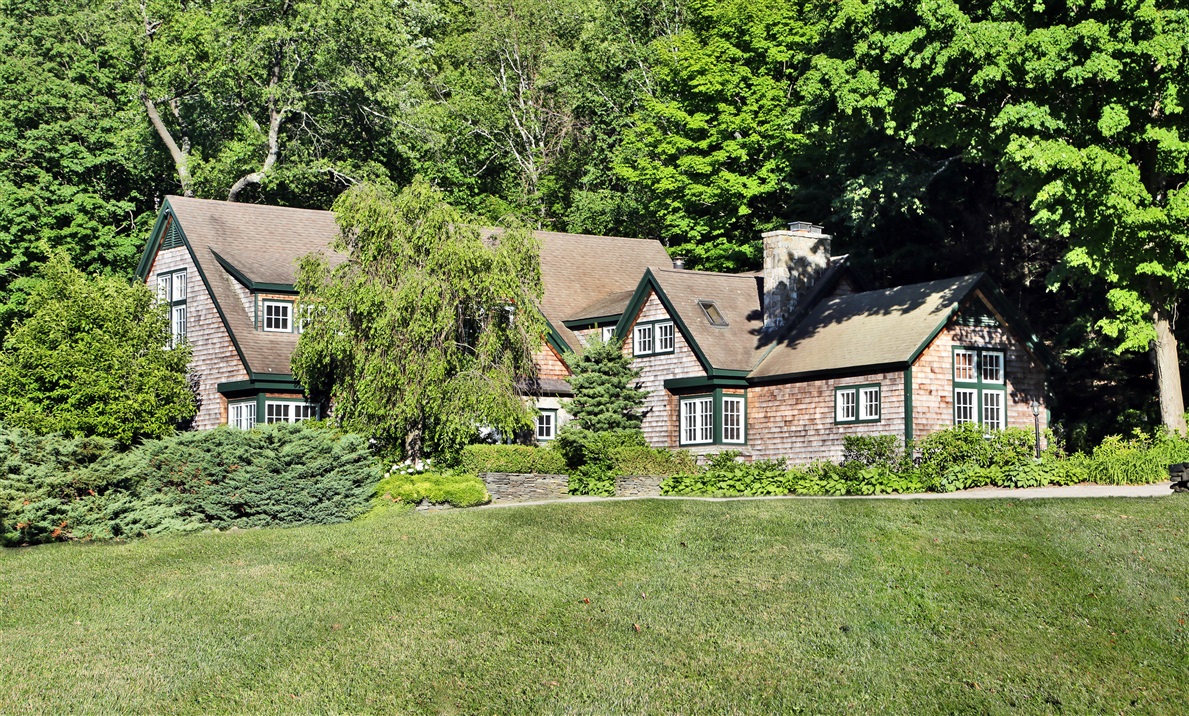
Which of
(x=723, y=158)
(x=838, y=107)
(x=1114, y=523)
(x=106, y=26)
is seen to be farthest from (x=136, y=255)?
(x=1114, y=523)

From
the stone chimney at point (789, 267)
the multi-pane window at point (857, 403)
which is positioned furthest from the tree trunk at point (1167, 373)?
the stone chimney at point (789, 267)

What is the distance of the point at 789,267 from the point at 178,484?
18894mm

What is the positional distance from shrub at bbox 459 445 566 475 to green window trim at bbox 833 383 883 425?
7.17 m

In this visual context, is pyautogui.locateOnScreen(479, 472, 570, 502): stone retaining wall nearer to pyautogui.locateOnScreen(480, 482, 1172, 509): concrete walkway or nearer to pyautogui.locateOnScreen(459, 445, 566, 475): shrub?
pyautogui.locateOnScreen(459, 445, 566, 475): shrub

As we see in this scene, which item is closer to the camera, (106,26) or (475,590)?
(475,590)

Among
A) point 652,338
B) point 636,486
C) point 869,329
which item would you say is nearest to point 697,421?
point 652,338

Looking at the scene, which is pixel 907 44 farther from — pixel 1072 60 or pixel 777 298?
pixel 777 298

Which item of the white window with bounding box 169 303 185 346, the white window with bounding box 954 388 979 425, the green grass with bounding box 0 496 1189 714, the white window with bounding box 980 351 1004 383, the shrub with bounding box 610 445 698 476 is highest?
the white window with bounding box 169 303 185 346

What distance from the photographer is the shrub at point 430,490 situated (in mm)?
27703

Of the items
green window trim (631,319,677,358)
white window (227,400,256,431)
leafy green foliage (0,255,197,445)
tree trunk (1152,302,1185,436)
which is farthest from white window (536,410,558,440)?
tree trunk (1152,302,1185,436)

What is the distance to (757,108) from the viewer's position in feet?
158

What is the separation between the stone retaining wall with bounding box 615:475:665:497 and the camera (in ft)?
102

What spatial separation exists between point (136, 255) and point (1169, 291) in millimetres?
33181

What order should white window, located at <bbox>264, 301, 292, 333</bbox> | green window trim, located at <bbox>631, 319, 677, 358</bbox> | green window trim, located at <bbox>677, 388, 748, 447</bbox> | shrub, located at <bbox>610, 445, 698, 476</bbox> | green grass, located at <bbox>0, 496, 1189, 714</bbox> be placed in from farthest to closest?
green window trim, located at <bbox>631, 319, 677, 358</bbox>
white window, located at <bbox>264, 301, 292, 333</bbox>
green window trim, located at <bbox>677, 388, 748, 447</bbox>
shrub, located at <bbox>610, 445, 698, 476</bbox>
green grass, located at <bbox>0, 496, 1189, 714</bbox>
